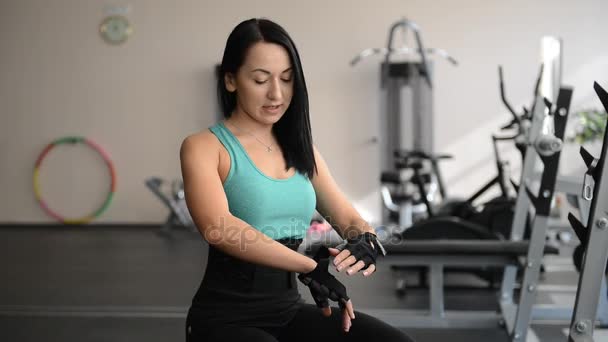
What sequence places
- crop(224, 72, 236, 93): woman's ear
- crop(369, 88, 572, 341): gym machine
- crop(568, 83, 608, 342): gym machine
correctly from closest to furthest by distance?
crop(224, 72, 236, 93): woman's ear → crop(568, 83, 608, 342): gym machine → crop(369, 88, 572, 341): gym machine

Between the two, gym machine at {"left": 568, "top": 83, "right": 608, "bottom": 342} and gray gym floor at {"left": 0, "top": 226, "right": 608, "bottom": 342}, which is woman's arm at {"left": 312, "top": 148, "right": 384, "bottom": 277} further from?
gray gym floor at {"left": 0, "top": 226, "right": 608, "bottom": 342}

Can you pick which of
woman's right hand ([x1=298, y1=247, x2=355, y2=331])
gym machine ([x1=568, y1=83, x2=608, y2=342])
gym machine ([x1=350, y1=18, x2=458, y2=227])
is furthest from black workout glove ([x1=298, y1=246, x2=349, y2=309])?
gym machine ([x1=350, y1=18, x2=458, y2=227])

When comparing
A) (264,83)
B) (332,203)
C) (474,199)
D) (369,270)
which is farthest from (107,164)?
(369,270)

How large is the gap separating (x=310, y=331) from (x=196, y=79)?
5127 mm

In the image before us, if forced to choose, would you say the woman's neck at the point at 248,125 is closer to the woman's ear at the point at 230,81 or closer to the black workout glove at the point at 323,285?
the woman's ear at the point at 230,81

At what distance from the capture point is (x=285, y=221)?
1.41m

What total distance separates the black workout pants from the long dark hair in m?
0.28

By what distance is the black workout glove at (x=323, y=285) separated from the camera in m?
1.30

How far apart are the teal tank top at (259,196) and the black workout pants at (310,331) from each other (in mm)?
167

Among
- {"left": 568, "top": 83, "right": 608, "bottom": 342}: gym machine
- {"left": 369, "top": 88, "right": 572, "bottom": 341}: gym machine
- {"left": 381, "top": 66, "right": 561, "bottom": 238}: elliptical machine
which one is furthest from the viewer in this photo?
{"left": 381, "top": 66, "right": 561, "bottom": 238}: elliptical machine

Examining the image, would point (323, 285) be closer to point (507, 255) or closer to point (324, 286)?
point (324, 286)

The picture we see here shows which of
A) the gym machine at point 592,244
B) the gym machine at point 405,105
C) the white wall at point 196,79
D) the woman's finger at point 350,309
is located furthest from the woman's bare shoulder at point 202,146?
the white wall at point 196,79

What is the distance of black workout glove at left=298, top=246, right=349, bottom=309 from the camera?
4.27 feet

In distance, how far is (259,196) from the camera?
1.38 meters
